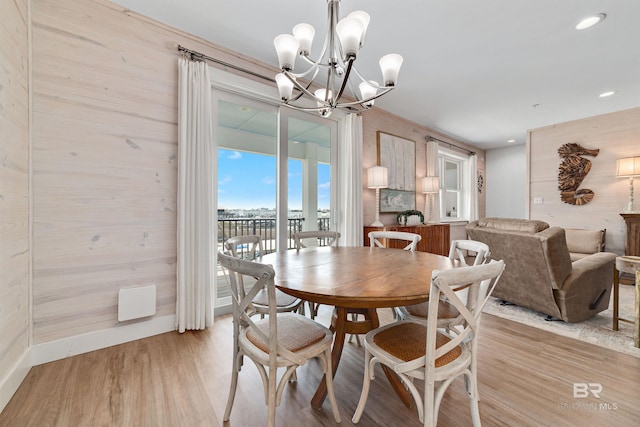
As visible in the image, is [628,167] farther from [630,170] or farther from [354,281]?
[354,281]

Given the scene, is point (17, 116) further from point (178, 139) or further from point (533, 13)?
point (533, 13)

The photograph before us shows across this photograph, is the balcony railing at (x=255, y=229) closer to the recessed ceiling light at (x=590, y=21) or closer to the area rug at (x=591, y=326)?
the area rug at (x=591, y=326)

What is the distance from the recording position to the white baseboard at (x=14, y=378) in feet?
4.75

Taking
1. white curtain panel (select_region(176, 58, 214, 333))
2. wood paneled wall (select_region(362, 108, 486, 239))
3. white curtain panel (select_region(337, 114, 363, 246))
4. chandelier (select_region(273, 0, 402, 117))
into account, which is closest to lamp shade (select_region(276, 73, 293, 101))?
chandelier (select_region(273, 0, 402, 117))

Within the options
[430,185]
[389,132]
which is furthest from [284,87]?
[430,185]

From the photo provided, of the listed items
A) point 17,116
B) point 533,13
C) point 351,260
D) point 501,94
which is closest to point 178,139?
point 17,116

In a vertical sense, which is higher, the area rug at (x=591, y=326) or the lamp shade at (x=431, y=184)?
the lamp shade at (x=431, y=184)

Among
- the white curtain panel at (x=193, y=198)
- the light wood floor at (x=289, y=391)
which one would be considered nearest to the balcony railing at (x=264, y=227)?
the white curtain panel at (x=193, y=198)

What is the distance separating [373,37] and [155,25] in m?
1.95

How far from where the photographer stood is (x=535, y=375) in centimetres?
173

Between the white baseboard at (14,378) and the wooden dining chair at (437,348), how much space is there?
1910mm

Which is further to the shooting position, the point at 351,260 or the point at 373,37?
the point at 373,37

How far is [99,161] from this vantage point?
6.86ft

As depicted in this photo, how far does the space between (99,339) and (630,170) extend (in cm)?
677
